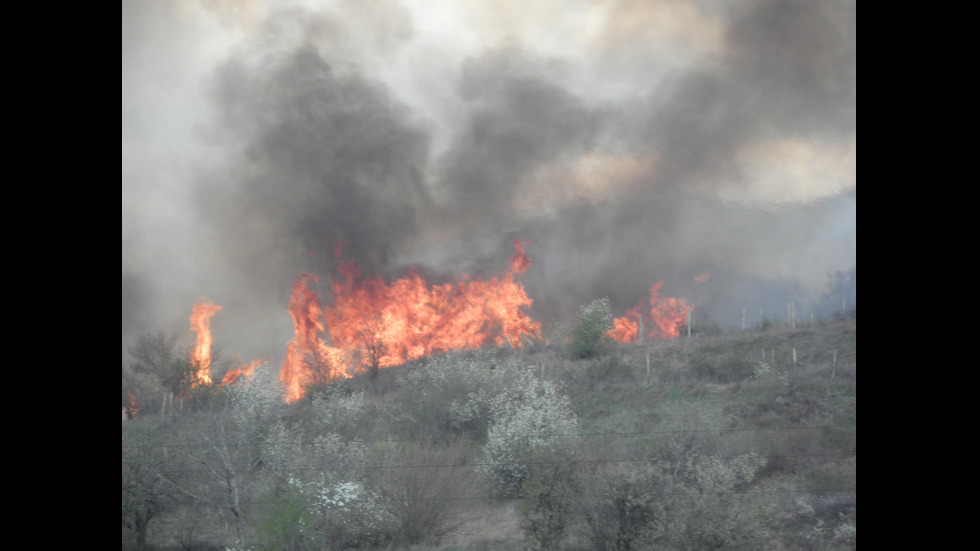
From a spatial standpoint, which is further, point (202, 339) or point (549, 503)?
point (202, 339)

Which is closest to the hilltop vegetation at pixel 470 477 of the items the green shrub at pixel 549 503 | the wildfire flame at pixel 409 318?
the green shrub at pixel 549 503

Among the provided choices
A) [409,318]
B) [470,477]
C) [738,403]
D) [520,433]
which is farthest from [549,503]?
[409,318]

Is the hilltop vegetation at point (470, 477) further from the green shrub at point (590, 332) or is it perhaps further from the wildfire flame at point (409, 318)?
the wildfire flame at point (409, 318)

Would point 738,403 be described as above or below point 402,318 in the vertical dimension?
below

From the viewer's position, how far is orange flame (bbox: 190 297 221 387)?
2533cm

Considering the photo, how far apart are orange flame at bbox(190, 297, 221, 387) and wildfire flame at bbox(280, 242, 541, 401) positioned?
4.17m

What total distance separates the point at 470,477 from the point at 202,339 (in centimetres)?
1891

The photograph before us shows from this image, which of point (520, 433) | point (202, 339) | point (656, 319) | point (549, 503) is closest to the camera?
point (549, 503)

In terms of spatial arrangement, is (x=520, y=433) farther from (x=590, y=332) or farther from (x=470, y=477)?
(x=590, y=332)

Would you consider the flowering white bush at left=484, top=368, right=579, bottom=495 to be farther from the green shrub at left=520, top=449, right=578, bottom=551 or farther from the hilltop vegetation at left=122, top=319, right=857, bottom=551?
the green shrub at left=520, top=449, right=578, bottom=551

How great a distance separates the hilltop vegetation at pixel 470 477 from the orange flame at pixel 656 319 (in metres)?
10.6

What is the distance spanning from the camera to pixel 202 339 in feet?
98.4

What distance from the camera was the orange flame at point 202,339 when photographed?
83.1ft
